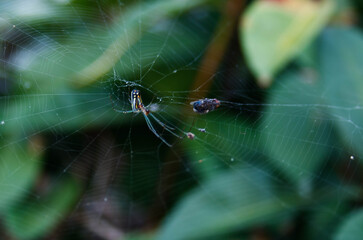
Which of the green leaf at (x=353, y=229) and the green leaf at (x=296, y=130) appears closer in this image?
the green leaf at (x=353, y=229)

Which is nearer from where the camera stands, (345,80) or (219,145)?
(345,80)

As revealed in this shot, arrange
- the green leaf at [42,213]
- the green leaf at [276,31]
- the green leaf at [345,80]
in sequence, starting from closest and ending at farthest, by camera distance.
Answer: the green leaf at [276,31] → the green leaf at [345,80] → the green leaf at [42,213]

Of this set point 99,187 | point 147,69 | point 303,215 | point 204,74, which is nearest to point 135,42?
point 147,69

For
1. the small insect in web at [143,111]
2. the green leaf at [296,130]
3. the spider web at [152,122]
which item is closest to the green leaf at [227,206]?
the spider web at [152,122]

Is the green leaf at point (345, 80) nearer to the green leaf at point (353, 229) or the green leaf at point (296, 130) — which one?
the green leaf at point (296, 130)

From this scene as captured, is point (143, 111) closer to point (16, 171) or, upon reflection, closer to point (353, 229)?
point (16, 171)

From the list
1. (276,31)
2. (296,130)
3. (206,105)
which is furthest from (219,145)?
(276,31)

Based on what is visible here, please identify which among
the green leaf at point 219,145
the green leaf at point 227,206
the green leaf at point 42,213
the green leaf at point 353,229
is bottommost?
the green leaf at point 353,229
